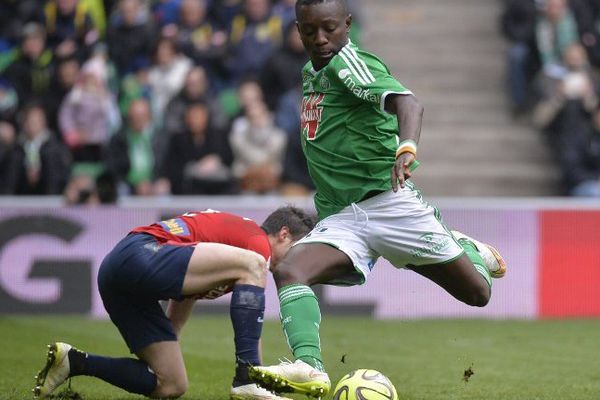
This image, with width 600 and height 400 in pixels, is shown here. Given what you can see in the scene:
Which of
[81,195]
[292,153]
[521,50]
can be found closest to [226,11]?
[292,153]

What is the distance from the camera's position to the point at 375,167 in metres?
7.45

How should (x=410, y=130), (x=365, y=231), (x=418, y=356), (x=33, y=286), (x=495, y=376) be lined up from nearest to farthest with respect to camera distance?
(x=410, y=130) → (x=365, y=231) → (x=495, y=376) → (x=418, y=356) → (x=33, y=286)

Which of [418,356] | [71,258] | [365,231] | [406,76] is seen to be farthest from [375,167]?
[406,76]

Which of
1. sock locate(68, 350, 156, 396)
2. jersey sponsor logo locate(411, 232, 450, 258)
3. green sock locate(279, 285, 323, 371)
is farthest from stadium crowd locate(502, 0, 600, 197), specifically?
green sock locate(279, 285, 323, 371)

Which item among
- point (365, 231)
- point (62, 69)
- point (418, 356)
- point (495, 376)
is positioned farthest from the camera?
point (62, 69)

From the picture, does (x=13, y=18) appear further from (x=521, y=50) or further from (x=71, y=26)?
(x=521, y=50)

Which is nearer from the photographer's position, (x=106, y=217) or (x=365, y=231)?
(x=365, y=231)

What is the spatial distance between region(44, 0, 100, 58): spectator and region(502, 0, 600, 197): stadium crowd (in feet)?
18.1

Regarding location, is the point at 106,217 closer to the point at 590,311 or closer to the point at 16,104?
the point at 16,104

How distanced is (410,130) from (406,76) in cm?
1195

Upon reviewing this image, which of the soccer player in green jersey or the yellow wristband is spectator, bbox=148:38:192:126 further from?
the yellow wristband

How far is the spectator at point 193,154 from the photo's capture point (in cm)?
1562

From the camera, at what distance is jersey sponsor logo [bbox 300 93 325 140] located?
7543 millimetres

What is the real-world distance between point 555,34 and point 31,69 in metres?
6.71
